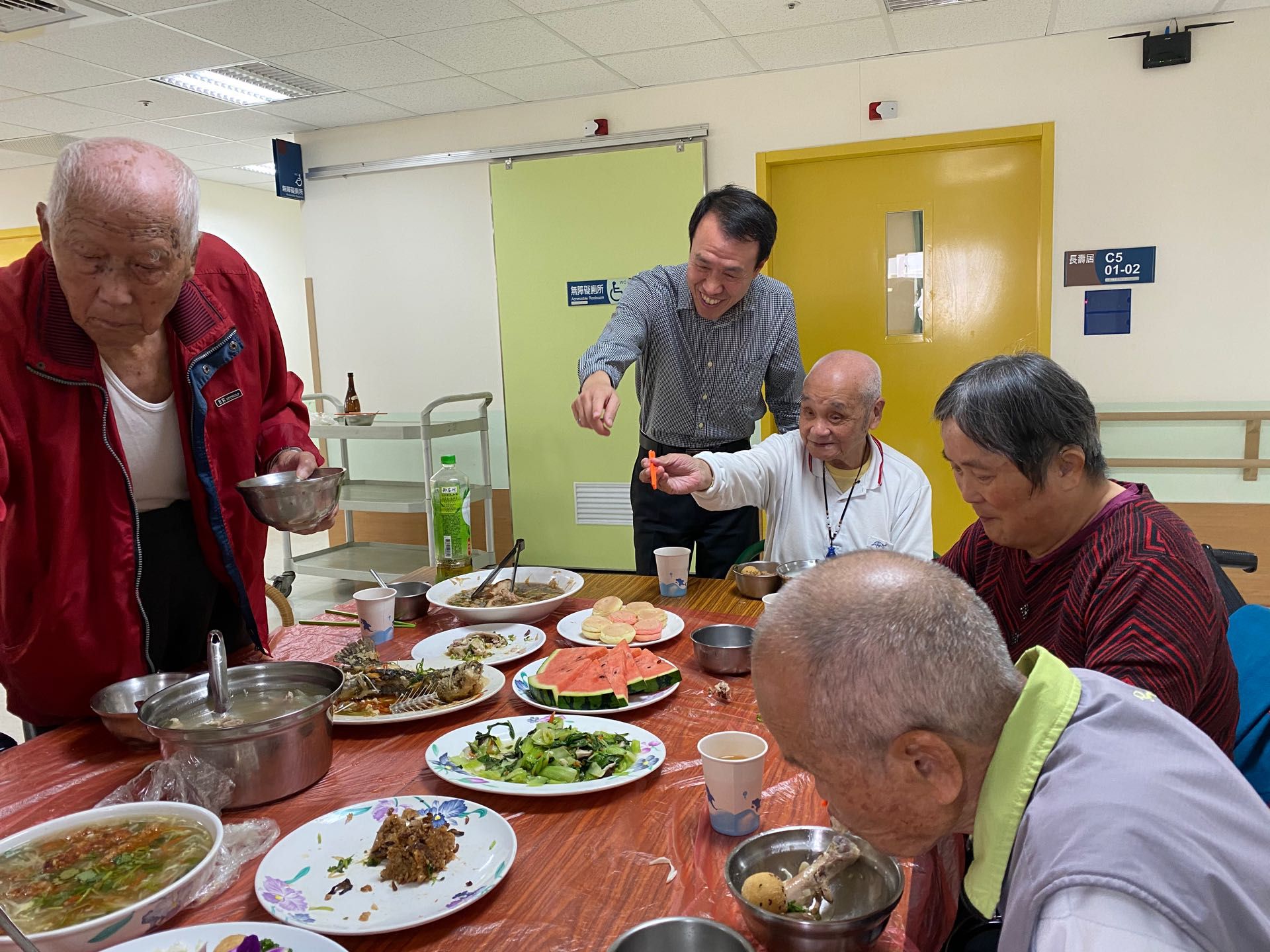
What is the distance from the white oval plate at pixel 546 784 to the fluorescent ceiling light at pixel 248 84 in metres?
4.06

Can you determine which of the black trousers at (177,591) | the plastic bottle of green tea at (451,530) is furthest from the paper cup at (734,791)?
the plastic bottle of green tea at (451,530)

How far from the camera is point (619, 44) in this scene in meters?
4.09

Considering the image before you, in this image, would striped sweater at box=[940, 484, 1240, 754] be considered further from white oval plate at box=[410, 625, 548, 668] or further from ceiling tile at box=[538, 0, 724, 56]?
A: ceiling tile at box=[538, 0, 724, 56]

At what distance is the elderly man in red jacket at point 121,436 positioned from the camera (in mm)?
1425

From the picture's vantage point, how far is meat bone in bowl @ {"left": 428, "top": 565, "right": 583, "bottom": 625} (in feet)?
6.68

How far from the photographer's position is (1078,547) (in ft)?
5.00

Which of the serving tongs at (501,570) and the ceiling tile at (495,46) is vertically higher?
the ceiling tile at (495,46)

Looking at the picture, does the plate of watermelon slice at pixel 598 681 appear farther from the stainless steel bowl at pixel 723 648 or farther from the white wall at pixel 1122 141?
the white wall at pixel 1122 141

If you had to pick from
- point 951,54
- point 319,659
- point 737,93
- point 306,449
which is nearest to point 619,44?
point 737,93

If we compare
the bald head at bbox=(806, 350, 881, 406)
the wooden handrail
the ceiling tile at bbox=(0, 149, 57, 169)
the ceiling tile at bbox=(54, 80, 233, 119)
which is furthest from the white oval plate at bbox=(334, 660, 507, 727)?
the ceiling tile at bbox=(0, 149, 57, 169)

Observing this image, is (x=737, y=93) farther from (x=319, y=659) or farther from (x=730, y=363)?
(x=319, y=659)

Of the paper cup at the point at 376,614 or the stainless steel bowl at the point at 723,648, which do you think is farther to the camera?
the paper cup at the point at 376,614

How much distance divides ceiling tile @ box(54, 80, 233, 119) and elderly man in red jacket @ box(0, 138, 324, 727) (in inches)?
143

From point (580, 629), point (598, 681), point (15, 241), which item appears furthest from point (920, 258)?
point (15, 241)
